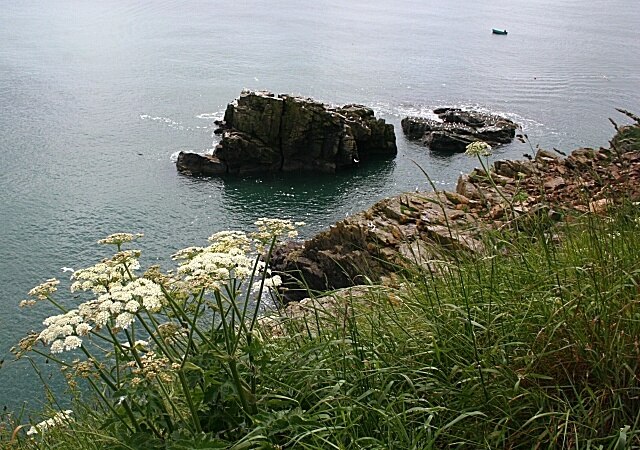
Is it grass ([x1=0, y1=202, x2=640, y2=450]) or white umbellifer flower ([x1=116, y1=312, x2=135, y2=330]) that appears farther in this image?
grass ([x1=0, y1=202, x2=640, y2=450])

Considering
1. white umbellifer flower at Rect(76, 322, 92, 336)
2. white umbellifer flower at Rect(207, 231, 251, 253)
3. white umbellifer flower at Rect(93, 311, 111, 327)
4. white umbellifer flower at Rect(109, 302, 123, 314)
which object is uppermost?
white umbellifer flower at Rect(207, 231, 251, 253)

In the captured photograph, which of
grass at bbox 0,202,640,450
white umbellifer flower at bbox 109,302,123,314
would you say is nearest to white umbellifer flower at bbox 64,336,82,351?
white umbellifer flower at bbox 109,302,123,314

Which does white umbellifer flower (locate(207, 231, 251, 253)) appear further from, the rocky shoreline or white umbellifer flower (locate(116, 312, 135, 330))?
the rocky shoreline

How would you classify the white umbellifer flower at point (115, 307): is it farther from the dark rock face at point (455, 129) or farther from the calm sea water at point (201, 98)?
the dark rock face at point (455, 129)

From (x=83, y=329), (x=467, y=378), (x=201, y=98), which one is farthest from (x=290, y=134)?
(x=83, y=329)

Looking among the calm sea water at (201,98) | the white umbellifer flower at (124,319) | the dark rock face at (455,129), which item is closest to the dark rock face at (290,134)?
the calm sea water at (201,98)

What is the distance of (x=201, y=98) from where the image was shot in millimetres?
56625

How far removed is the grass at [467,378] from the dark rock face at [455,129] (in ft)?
133

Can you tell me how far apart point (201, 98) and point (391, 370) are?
181 feet

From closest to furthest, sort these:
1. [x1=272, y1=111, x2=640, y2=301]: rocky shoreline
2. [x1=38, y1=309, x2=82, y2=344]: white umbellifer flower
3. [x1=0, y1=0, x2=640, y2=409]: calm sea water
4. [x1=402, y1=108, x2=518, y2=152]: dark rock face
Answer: [x1=38, y1=309, x2=82, y2=344]: white umbellifer flower
[x1=272, y1=111, x2=640, y2=301]: rocky shoreline
[x1=0, y1=0, x2=640, y2=409]: calm sea water
[x1=402, y1=108, x2=518, y2=152]: dark rock face

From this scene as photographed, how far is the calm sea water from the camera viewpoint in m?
33.2

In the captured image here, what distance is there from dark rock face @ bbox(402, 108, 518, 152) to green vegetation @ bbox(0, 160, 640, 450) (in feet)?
134

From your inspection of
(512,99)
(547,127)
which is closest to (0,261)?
(547,127)

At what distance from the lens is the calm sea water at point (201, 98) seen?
109ft
